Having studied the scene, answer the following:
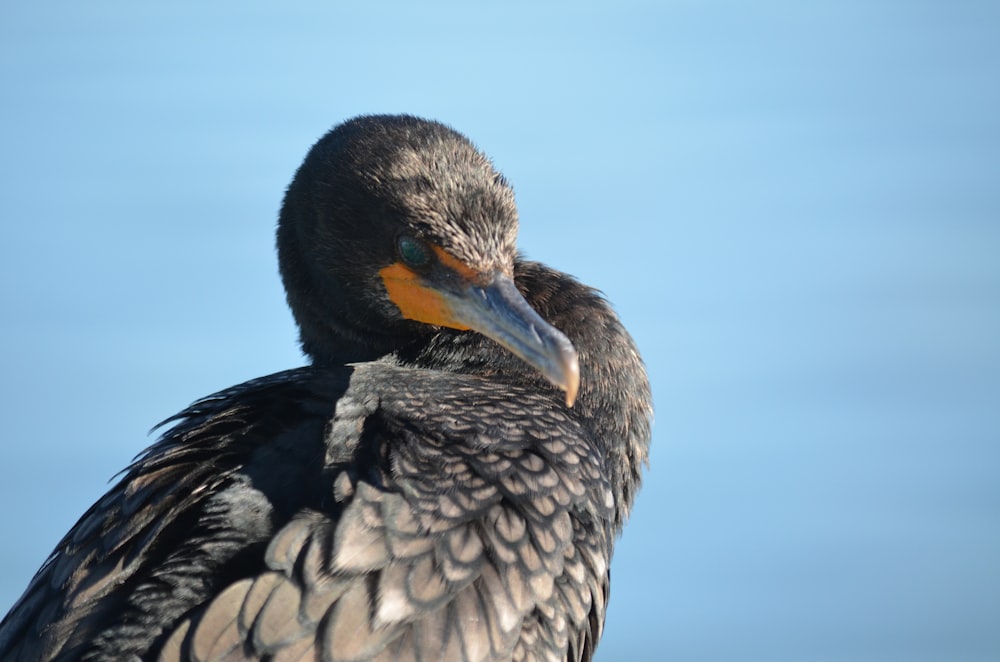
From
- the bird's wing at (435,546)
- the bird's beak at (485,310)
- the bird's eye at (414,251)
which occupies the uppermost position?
the bird's eye at (414,251)

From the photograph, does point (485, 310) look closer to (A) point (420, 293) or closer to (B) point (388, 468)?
(A) point (420, 293)

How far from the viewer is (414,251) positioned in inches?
162

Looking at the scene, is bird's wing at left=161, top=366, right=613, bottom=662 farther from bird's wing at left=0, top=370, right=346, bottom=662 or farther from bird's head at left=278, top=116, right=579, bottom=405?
bird's head at left=278, top=116, right=579, bottom=405

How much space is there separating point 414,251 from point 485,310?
31cm

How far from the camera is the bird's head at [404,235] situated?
13.3 ft

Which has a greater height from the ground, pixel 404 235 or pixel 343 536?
pixel 404 235

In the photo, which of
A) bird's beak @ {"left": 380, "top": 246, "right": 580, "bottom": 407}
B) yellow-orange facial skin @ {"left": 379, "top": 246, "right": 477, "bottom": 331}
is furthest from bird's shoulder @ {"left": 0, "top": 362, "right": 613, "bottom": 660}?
yellow-orange facial skin @ {"left": 379, "top": 246, "right": 477, "bottom": 331}

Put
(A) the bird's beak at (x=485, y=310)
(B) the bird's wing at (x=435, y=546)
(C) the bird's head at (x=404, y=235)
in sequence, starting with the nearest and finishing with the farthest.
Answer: (B) the bird's wing at (x=435, y=546) → (A) the bird's beak at (x=485, y=310) → (C) the bird's head at (x=404, y=235)

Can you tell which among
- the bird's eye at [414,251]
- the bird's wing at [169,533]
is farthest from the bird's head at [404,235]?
the bird's wing at [169,533]

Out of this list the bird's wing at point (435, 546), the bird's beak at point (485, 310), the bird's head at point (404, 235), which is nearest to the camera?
the bird's wing at point (435, 546)

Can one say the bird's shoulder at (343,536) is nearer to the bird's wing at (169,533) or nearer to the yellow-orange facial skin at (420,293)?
the bird's wing at (169,533)

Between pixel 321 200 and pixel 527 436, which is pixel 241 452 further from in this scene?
pixel 321 200

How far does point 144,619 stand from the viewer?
3135 millimetres

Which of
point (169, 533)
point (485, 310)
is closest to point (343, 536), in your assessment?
point (169, 533)
